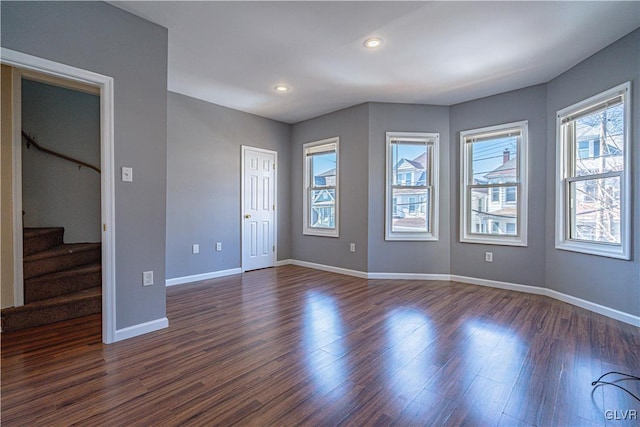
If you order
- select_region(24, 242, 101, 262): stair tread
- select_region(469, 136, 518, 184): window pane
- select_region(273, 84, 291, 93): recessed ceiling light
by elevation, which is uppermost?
select_region(273, 84, 291, 93): recessed ceiling light

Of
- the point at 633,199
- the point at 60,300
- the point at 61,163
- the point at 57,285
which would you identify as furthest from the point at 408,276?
the point at 61,163

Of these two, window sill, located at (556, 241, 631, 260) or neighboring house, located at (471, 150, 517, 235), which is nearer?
window sill, located at (556, 241, 631, 260)

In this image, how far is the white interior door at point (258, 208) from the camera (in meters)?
4.96

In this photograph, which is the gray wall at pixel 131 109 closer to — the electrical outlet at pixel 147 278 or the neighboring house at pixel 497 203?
the electrical outlet at pixel 147 278

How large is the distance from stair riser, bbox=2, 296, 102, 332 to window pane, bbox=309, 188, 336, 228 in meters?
3.30

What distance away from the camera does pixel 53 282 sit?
2.94 meters

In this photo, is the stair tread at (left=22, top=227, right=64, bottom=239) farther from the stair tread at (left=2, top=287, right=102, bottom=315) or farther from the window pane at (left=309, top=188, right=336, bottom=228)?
the window pane at (left=309, top=188, right=336, bottom=228)

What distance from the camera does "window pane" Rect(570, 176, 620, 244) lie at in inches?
115

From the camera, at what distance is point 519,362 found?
2057mm

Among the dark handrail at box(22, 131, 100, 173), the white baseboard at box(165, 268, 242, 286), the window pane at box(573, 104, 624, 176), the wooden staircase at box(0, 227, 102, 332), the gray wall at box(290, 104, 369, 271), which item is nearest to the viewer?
the wooden staircase at box(0, 227, 102, 332)

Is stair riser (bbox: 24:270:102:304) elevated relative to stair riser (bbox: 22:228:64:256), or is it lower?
lower

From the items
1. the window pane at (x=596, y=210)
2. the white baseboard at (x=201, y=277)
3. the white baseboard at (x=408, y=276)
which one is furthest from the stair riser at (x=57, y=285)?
the window pane at (x=596, y=210)

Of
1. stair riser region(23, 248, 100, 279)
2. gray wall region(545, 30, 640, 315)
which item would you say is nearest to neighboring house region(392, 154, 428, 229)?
gray wall region(545, 30, 640, 315)

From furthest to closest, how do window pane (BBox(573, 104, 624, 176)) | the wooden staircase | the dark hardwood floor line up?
window pane (BBox(573, 104, 624, 176)) < the wooden staircase < the dark hardwood floor
